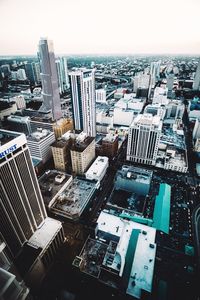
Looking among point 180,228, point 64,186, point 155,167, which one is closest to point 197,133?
point 155,167

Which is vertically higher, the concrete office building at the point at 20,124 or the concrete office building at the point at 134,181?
the concrete office building at the point at 20,124

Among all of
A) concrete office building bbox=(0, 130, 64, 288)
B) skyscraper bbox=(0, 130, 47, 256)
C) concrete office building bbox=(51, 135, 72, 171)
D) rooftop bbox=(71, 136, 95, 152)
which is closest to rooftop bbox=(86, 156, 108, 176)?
rooftop bbox=(71, 136, 95, 152)

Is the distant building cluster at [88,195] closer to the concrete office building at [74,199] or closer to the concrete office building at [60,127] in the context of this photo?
the concrete office building at [74,199]

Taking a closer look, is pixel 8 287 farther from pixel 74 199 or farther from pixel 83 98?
pixel 83 98

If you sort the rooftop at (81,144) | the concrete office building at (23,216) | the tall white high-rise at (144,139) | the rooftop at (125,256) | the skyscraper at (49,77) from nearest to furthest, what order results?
the concrete office building at (23,216) < the rooftop at (125,256) < the rooftop at (81,144) < the tall white high-rise at (144,139) < the skyscraper at (49,77)

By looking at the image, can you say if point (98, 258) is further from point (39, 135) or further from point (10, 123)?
point (10, 123)

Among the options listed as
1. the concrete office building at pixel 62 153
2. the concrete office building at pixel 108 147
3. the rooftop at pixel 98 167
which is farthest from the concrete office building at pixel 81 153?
the concrete office building at pixel 108 147

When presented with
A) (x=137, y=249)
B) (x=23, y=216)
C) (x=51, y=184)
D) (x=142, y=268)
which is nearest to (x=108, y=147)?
(x=51, y=184)
